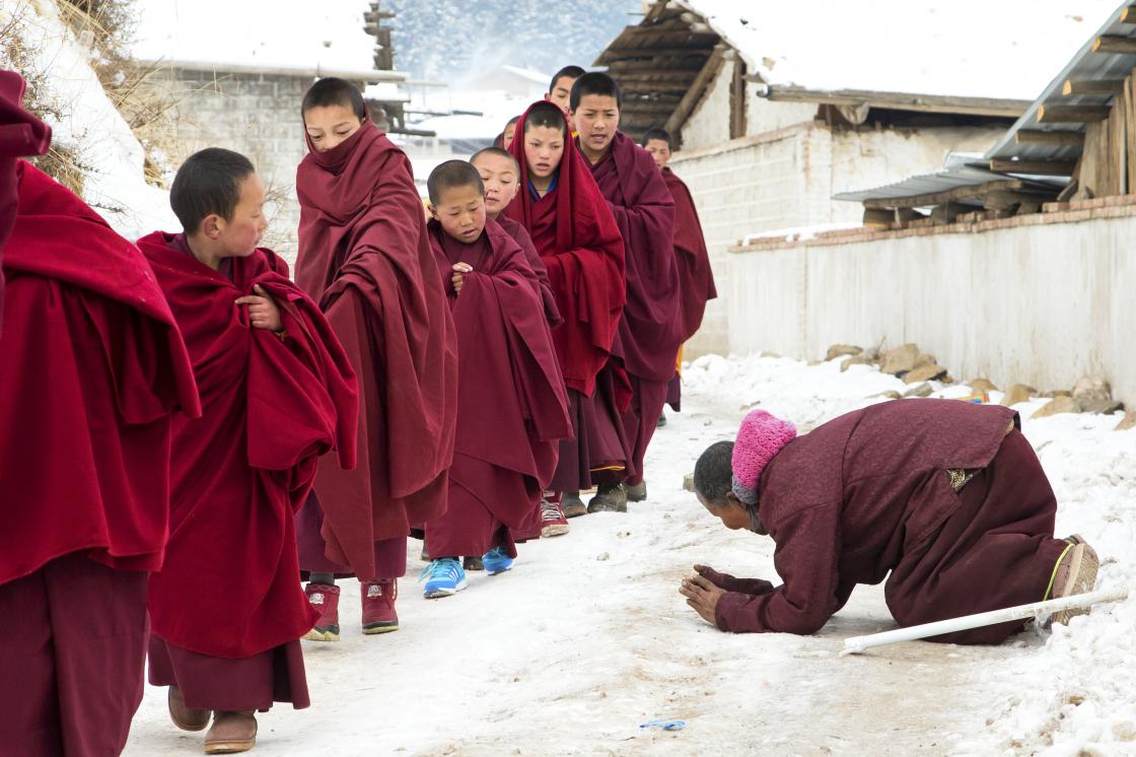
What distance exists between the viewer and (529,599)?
19.0 ft

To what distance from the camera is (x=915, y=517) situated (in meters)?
4.54

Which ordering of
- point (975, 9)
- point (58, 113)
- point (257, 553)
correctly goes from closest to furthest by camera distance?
point (257, 553) → point (58, 113) → point (975, 9)

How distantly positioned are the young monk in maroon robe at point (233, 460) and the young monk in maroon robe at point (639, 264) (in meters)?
4.10

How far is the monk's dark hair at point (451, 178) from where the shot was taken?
6344mm

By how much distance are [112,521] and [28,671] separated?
338 mm

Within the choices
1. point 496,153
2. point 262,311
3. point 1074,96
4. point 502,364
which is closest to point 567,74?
point 496,153

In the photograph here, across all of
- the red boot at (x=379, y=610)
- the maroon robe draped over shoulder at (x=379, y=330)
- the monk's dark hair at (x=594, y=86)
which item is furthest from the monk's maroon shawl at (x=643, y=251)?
the red boot at (x=379, y=610)

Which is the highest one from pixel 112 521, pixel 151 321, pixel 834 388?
pixel 151 321

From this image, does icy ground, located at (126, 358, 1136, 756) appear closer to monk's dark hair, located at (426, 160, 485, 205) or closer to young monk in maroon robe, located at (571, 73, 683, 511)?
monk's dark hair, located at (426, 160, 485, 205)

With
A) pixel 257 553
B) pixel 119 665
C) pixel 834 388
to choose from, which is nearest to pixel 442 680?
pixel 257 553

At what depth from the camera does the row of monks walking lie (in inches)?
123

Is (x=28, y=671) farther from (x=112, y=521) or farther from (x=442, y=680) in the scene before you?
(x=442, y=680)

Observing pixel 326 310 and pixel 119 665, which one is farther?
pixel 326 310

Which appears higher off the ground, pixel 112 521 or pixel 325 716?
pixel 112 521
